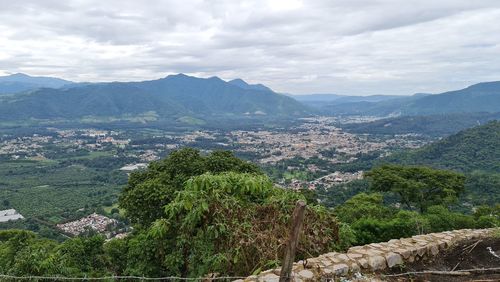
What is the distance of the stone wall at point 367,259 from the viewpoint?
436cm

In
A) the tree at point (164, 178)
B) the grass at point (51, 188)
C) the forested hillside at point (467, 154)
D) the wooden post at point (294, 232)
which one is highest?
the wooden post at point (294, 232)

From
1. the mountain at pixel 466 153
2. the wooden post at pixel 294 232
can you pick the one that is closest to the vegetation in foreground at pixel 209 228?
the wooden post at pixel 294 232

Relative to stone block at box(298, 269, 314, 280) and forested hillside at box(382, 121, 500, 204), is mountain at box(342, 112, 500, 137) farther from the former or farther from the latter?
stone block at box(298, 269, 314, 280)

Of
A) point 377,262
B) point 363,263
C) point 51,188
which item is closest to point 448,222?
point 377,262

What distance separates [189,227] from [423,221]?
24.0 ft

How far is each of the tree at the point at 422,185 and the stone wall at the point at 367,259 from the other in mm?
12019

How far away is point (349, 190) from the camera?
37250 mm

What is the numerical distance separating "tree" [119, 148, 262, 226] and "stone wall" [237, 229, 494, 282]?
210 inches

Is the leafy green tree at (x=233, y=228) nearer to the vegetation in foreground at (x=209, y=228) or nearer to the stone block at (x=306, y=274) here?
the vegetation in foreground at (x=209, y=228)

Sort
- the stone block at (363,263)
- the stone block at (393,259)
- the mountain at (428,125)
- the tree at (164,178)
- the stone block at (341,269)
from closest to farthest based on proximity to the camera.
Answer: the stone block at (341,269) < the stone block at (363,263) < the stone block at (393,259) < the tree at (164,178) < the mountain at (428,125)

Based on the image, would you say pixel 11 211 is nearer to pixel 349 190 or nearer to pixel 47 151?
pixel 349 190

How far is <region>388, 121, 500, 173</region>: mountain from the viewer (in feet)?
150

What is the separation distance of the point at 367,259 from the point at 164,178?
7.12 meters

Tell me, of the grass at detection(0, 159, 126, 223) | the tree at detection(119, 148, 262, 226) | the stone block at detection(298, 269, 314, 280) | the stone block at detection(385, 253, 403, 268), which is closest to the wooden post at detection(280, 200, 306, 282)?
the stone block at detection(298, 269, 314, 280)
